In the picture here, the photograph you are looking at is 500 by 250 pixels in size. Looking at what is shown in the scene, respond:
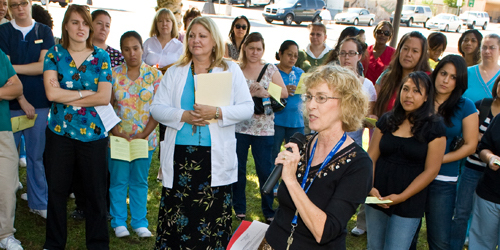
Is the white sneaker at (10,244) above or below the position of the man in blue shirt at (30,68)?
below

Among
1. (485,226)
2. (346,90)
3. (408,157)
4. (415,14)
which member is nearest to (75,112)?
(346,90)

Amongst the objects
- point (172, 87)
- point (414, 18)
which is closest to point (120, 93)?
point (172, 87)

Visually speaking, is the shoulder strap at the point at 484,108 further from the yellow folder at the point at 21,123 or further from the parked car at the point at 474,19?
the parked car at the point at 474,19

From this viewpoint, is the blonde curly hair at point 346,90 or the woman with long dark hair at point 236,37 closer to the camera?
the blonde curly hair at point 346,90

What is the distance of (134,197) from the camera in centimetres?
448

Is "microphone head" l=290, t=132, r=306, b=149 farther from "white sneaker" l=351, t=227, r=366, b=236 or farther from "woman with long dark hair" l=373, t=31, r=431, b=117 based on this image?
"white sneaker" l=351, t=227, r=366, b=236

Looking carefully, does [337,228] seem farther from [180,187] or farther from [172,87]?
[172,87]

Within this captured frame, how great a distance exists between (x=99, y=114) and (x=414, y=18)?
1507 inches

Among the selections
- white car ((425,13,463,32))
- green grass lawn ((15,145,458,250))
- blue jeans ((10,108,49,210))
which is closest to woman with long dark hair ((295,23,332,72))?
green grass lawn ((15,145,458,250))

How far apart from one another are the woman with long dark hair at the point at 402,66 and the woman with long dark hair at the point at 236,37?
2.18 m

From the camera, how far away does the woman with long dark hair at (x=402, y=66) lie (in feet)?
14.0

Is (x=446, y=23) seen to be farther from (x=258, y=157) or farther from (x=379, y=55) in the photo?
(x=258, y=157)

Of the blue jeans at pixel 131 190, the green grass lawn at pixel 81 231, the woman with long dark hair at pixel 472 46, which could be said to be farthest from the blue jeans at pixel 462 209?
the blue jeans at pixel 131 190

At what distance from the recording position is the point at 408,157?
3203mm
